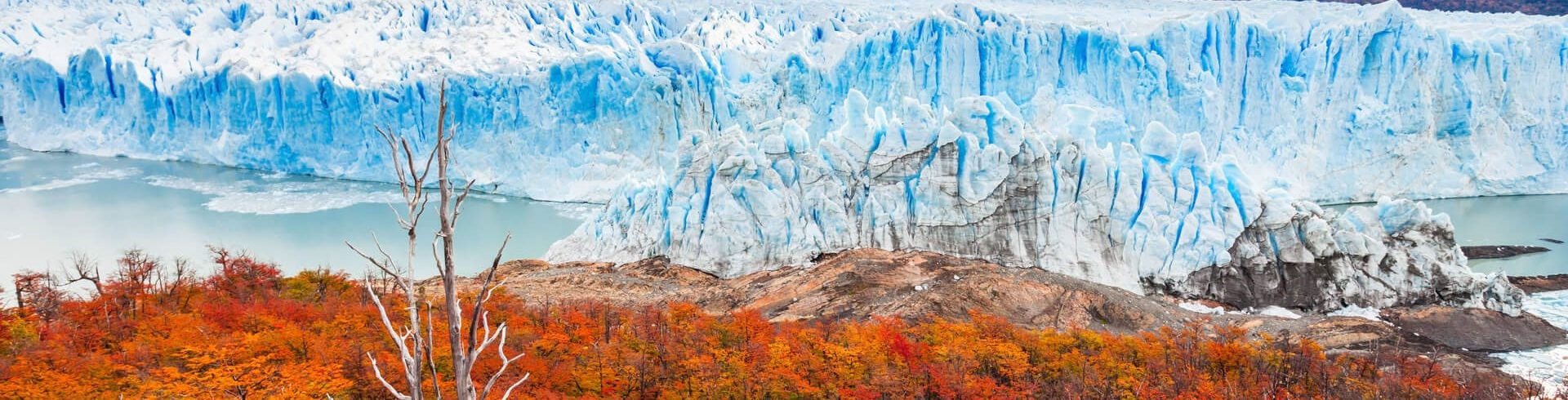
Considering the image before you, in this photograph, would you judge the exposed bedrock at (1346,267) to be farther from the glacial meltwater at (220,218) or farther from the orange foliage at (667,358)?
the glacial meltwater at (220,218)

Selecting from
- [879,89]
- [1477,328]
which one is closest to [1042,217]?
[1477,328]

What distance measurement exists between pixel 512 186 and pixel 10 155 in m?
23.2

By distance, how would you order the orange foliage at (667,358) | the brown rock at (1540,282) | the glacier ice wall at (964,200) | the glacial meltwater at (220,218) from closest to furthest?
1. the orange foliage at (667,358)
2. the glacier ice wall at (964,200)
3. the brown rock at (1540,282)
4. the glacial meltwater at (220,218)

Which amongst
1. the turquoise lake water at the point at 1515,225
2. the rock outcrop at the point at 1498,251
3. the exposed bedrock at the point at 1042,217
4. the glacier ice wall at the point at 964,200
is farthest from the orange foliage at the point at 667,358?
the turquoise lake water at the point at 1515,225

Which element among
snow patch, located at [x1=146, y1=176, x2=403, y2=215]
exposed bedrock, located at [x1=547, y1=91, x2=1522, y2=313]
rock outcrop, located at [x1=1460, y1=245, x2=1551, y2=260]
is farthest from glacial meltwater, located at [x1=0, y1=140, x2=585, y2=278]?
rock outcrop, located at [x1=1460, y1=245, x2=1551, y2=260]

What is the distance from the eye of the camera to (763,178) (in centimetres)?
1661

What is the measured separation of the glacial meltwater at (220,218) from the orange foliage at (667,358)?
7.05m

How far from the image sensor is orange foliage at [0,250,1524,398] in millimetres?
7625

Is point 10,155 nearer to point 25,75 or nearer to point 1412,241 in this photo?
point 25,75

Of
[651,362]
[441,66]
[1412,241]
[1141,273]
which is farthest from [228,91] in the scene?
[1412,241]

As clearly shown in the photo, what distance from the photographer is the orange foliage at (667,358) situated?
25.0 ft

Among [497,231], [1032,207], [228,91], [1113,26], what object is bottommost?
[497,231]

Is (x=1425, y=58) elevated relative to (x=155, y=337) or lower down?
elevated

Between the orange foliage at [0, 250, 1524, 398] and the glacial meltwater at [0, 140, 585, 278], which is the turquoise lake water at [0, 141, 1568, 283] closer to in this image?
the glacial meltwater at [0, 140, 585, 278]
